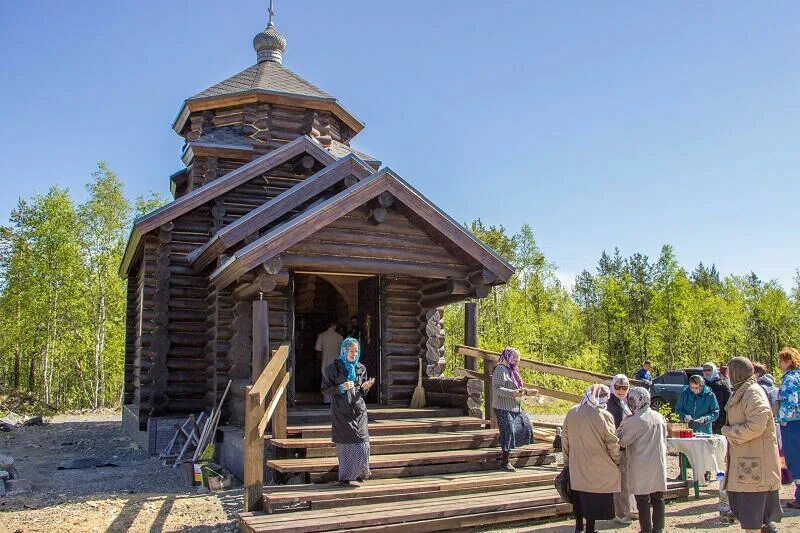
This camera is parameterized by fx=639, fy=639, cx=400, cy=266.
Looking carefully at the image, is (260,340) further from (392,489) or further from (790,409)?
(790,409)

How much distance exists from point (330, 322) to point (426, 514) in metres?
9.61

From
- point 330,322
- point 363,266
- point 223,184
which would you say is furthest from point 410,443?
point 330,322

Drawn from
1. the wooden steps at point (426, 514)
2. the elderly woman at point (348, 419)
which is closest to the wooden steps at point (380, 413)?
the elderly woman at point (348, 419)

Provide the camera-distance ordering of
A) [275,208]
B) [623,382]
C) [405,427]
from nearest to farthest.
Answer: [623,382] < [405,427] < [275,208]

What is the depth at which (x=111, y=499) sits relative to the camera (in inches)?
339

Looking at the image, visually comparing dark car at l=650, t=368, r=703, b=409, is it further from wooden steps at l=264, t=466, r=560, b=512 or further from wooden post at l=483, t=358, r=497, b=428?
wooden steps at l=264, t=466, r=560, b=512

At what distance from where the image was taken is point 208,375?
13.1 m

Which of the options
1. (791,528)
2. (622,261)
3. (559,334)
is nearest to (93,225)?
(559,334)

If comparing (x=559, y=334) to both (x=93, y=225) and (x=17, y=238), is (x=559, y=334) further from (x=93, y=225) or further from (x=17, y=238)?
(x=17, y=238)

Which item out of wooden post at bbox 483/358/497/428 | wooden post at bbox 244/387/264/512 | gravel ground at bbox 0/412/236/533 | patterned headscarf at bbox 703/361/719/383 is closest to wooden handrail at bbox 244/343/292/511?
wooden post at bbox 244/387/264/512

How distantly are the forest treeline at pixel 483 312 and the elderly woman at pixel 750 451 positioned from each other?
974 inches

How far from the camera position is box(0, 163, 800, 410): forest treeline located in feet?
94.7

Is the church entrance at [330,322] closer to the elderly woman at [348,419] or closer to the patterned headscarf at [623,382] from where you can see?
the elderly woman at [348,419]

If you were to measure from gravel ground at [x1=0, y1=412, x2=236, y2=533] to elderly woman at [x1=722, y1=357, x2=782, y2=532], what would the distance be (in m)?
5.16
